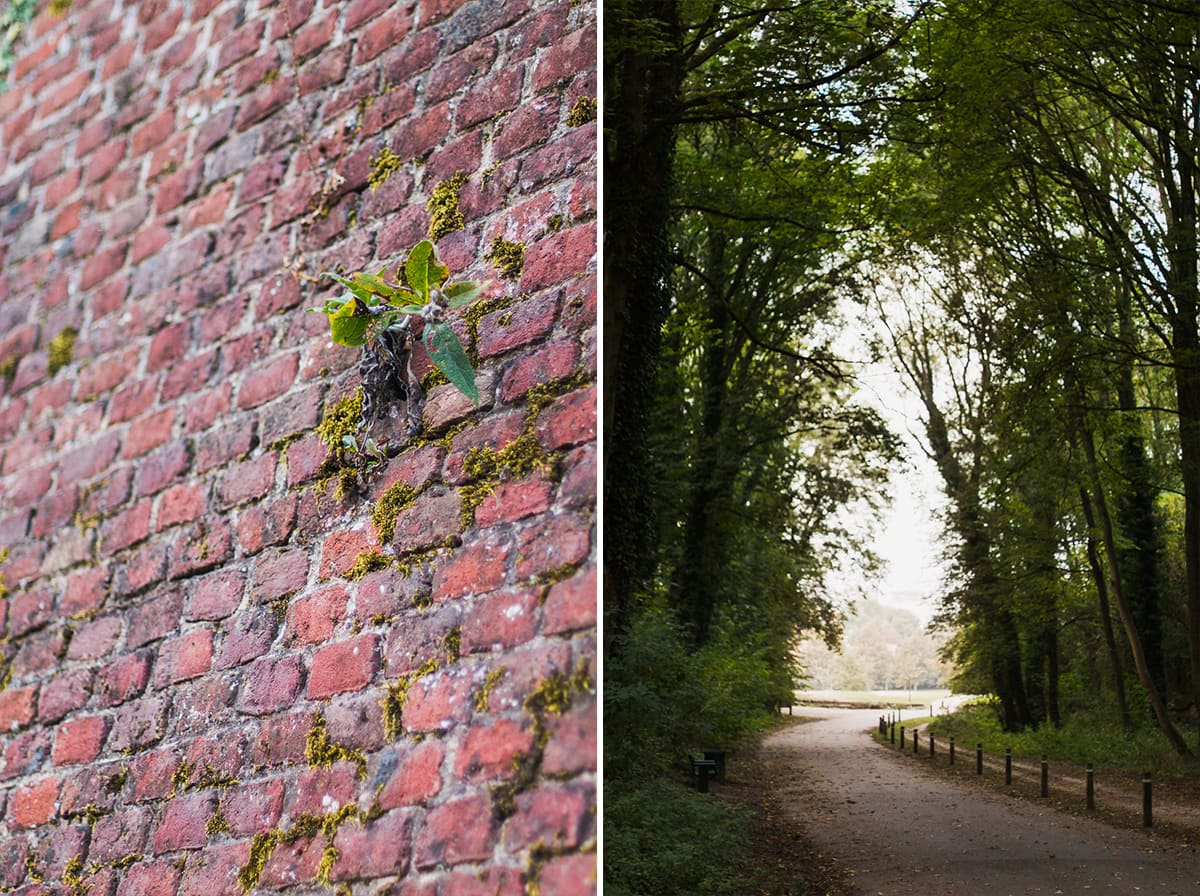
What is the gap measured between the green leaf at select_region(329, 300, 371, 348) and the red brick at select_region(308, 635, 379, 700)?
46 cm

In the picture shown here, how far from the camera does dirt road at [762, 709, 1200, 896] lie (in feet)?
5.73

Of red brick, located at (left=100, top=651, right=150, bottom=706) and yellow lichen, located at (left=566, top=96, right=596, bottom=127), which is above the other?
yellow lichen, located at (left=566, top=96, right=596, bottom=127)

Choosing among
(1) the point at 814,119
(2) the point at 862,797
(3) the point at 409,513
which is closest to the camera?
(3) the point at 409,513

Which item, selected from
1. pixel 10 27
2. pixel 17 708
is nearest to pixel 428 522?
pixel 17 708

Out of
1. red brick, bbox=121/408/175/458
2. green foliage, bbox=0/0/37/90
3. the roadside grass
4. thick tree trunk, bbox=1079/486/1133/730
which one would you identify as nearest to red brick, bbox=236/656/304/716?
red brick, bbox=121/408/175/458

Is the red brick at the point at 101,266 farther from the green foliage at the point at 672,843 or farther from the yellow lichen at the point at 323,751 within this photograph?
the green foliage at the point at 672,843

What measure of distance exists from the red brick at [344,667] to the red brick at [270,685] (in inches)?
1.5

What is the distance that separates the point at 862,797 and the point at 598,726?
1128mm

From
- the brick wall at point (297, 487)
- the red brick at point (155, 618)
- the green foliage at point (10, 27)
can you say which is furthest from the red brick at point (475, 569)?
the green foliage at point (10, 27)

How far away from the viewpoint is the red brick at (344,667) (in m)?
1.39

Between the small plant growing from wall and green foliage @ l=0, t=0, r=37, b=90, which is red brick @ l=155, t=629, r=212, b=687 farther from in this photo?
green foliage @ l=0, t=0, r=37, b=90

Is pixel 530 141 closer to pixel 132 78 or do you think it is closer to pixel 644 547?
pixel 132 78

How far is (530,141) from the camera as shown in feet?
4.92

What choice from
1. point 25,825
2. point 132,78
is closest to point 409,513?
point 25,825
